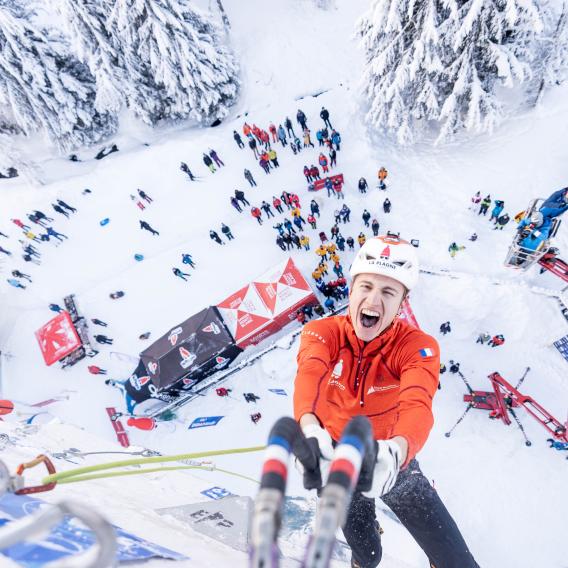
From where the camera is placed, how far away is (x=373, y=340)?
3.86m

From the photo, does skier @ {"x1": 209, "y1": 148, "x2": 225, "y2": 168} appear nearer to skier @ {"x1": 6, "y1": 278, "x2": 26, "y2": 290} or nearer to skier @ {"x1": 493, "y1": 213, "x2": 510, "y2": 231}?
skier @ {"x1": 6, "y1": 278, "x2": 26, "y2": 290}

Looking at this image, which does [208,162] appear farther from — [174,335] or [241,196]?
[174,335]

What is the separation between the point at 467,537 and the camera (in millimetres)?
8688

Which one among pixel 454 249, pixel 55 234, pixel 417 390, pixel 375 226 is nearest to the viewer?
pixel 417 390

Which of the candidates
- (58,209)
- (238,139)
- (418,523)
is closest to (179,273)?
(238,139)

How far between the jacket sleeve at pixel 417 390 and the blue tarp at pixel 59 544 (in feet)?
6.15

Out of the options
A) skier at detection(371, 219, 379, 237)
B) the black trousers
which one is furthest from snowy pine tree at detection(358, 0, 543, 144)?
the black trousers

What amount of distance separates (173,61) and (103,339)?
1326 centimetres

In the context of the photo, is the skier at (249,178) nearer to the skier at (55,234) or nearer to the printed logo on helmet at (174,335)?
the printed logo on helmet at (174,335)

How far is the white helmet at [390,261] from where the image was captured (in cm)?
373

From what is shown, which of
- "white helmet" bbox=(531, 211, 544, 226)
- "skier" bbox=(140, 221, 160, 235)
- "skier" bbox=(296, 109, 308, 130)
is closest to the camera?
"white helmet" bbox=(531, 211, 544, 226)

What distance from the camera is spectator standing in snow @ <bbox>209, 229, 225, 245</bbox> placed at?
15219 mm

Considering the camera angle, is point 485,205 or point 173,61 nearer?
point 485,205

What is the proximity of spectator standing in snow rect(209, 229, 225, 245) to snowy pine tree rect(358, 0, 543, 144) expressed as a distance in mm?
8698
